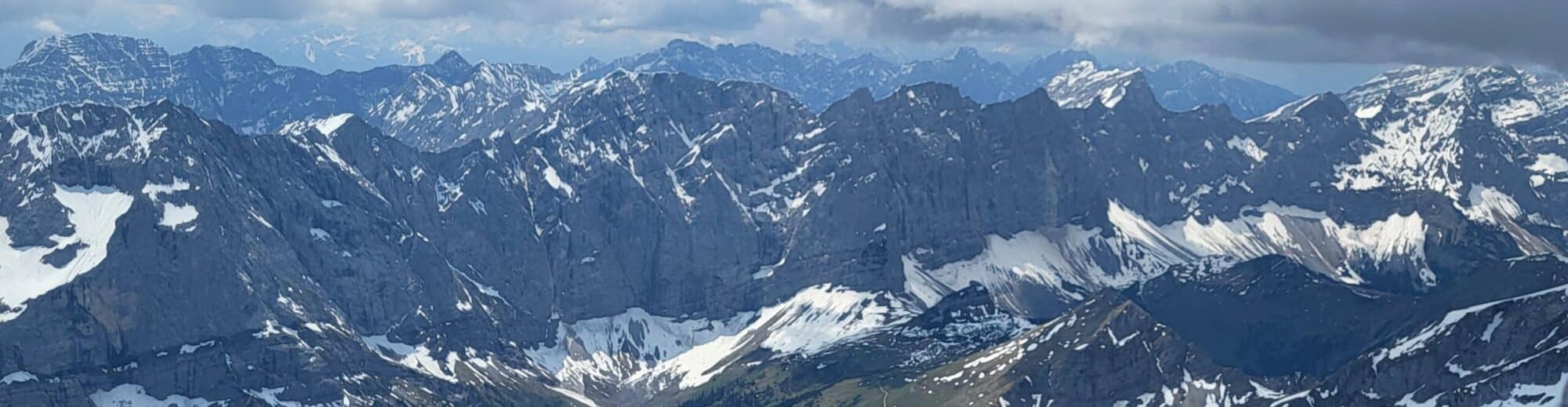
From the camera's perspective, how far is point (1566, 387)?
385ft
